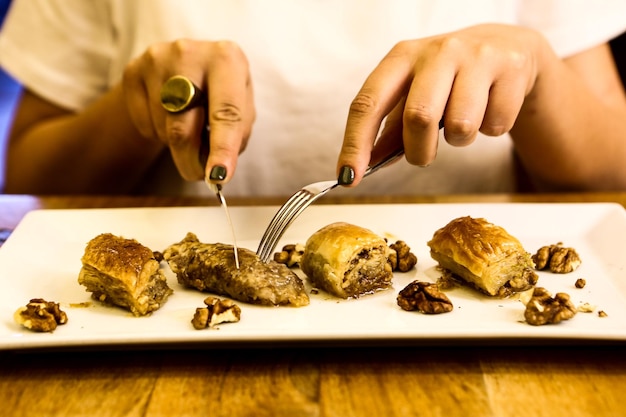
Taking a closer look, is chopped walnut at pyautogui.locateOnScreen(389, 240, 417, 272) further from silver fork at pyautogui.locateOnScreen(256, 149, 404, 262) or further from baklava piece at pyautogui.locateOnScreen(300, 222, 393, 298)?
Result: silver fork at pyautogui.locateOnScreen(256, 149, 404, 262)

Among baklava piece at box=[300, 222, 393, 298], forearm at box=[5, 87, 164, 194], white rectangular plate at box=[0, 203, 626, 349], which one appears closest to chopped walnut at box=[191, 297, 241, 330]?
white rectangular plate at box=[0, 203, 626, 349]

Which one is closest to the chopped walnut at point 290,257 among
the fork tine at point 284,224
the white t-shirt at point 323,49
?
the fork tine at point 284,224

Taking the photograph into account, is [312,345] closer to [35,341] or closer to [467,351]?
[467,351]

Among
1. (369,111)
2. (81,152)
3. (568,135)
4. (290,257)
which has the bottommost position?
(81,152)

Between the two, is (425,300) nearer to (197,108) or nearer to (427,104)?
(427,104)

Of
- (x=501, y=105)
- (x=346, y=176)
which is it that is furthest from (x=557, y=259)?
(x=346, y=176)

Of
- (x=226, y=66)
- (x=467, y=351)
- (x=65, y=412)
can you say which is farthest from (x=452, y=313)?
(x=226, y=66)
